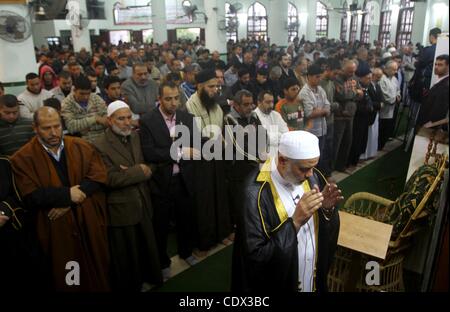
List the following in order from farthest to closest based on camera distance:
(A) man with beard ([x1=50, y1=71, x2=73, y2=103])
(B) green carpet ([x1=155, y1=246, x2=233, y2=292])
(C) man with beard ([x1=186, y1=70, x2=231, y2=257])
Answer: (A) man with beard ([x1=50, y1=71, x2=73, y2=103])
(C) man with beard ([x1=186, y1=70, x2=231, y2=257])
(B) green carpet ([x1=155, y1=246, x2=233, y2=292])

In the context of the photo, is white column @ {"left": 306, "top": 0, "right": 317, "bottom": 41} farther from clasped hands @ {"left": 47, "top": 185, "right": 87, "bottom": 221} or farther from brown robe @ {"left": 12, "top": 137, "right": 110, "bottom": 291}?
clasped hands @ {"left": 47, "top": 185, "right": 87, "bottom": 221}

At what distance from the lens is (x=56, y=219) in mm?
2555

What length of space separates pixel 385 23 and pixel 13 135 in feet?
64.0

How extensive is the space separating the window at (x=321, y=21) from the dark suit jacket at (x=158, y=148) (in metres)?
22.3

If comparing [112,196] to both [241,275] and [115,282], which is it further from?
[241,275]

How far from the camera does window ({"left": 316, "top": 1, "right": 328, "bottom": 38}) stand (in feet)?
76.4

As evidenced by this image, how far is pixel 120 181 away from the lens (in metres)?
2.81

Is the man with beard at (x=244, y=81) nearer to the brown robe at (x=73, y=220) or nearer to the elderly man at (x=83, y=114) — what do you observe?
the elderly man at (x=83, y=114)

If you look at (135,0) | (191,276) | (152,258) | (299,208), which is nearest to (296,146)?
(299,208)

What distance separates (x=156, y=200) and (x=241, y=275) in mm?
1394

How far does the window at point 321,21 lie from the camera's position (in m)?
23.3

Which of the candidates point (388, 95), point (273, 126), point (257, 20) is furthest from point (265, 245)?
point (257, 20)

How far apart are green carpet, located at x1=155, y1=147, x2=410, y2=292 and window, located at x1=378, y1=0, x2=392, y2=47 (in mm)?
13294

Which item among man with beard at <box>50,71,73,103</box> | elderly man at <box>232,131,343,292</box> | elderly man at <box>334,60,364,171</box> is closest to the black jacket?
elderly man at <box>232,131,343,292</box>
